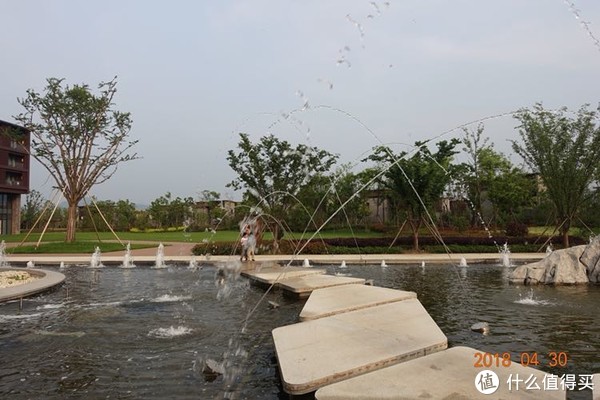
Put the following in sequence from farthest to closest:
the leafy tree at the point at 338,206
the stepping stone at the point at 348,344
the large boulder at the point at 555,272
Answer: the leafy tree at the point at 338,206 → the large boulder at the point at 555,272 → the stepping stone at the point at 348,344

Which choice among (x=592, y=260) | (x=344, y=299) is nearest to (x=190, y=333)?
(x=344, y=299)

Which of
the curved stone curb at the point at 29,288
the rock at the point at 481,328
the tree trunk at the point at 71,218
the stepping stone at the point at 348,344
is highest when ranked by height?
the tree trunk at the point at 71,218

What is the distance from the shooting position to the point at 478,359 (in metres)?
5.17

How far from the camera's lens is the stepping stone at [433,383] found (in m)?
4.14

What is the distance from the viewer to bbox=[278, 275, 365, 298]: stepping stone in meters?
11.4

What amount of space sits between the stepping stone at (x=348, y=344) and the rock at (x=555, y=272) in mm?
8312

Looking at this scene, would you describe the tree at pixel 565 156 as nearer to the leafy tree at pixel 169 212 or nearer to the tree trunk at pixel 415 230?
the tree trunk at pixel 415 230

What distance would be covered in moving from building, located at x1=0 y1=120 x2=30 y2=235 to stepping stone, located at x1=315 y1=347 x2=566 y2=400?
6751 cm

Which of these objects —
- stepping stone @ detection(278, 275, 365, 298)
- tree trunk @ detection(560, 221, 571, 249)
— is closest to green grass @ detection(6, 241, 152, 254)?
stepping stone @ detection(278, 275, 365, 298)

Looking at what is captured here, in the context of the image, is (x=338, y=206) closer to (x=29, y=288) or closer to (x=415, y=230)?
(x=415, y=230)

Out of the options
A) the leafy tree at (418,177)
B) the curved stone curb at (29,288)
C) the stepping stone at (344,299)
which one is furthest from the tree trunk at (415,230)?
the curved stone curb at (29,288)

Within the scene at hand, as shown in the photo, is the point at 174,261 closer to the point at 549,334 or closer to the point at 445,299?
the point at 445,299

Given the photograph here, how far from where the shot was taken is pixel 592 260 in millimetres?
14516

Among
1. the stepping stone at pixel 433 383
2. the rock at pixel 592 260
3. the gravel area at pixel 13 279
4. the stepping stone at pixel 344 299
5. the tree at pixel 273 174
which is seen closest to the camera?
the stepping stone at pixel 433 383
